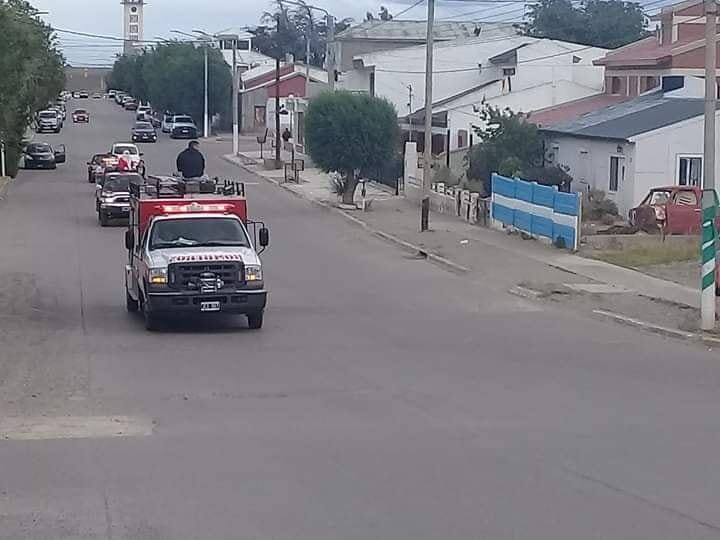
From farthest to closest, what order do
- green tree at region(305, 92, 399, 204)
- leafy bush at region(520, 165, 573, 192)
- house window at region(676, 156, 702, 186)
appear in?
green tree at region(305, 92, 399, 204)
leafy bush at region(520, 165, 573, 192)
house window at region(676, 156, 702, 186)

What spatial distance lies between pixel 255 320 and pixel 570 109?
4086cm

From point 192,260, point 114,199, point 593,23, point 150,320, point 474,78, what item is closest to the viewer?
point 192,260

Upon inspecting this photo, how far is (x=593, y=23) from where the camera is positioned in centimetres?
12162

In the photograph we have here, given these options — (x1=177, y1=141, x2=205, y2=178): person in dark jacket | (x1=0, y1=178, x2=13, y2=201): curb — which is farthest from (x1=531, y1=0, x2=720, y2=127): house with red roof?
(x1=177, y1=141, x2=205, y2=178): person in dark jacket

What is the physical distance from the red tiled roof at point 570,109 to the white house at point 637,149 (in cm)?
478

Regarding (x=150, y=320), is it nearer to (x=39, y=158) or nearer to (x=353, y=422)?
(x=353, y=422)

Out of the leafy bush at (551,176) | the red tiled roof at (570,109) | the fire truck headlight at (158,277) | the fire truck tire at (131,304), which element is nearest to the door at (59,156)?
the red tiled roof at (570,109)

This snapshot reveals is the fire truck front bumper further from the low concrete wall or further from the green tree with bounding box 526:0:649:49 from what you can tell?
the green tree with bounding box 526:0:649:49

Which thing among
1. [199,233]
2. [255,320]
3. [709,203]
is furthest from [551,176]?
[255,320]

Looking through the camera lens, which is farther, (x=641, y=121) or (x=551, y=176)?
(x=551, y=176)

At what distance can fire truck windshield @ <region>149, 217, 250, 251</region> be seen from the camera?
2198 cm

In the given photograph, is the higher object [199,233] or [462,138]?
[462,138]

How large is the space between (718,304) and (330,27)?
158 feet

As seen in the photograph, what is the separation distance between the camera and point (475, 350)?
1980 cm
